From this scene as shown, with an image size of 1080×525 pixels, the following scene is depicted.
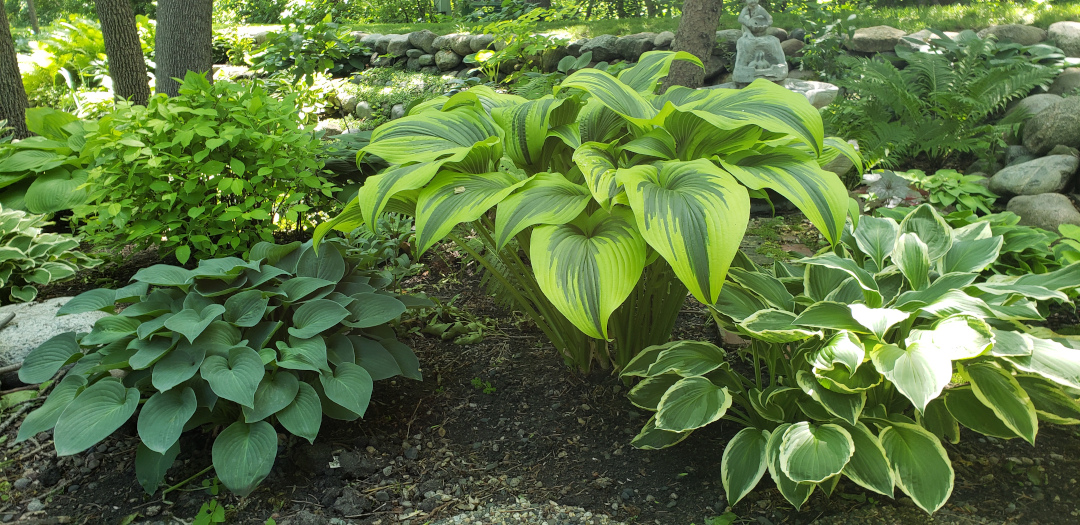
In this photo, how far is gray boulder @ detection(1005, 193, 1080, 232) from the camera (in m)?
3.60

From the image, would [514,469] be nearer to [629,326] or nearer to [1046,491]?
[629,326]

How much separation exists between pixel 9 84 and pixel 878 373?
17.2ft

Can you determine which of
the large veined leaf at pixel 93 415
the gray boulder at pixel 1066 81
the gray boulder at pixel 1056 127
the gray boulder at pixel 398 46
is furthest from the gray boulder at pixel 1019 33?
the large veined leaf at pixel 93 415

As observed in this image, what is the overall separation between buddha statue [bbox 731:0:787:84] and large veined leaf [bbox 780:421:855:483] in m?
4.44

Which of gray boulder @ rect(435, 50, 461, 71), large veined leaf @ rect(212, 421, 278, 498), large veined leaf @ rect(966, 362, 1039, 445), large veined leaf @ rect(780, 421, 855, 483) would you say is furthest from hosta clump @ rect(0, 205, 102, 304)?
gray boulder @ rect(435, 50, 461, 71)

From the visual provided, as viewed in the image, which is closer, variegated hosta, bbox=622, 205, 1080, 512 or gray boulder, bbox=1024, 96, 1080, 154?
variegated hosta, bbox=622, 205, 1080, 512

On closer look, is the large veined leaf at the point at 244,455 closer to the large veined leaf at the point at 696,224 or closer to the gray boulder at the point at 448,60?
the large veined leaf at the point at 696,224

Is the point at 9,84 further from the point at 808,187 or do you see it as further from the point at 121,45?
the point at 808,187

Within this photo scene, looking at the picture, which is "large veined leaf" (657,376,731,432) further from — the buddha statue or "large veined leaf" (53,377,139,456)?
the buddha statue

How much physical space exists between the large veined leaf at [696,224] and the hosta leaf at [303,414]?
1040mm

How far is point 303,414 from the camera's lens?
178 centimetres

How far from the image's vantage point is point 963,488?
1.75m

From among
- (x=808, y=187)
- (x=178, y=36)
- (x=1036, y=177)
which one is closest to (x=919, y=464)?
(x=808, y=187)

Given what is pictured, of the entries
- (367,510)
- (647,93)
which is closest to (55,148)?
(367,510)
